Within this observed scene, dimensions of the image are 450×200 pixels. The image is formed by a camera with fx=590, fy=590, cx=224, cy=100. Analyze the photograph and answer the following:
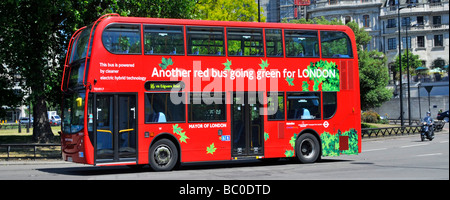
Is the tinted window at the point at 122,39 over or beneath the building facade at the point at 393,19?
beneath

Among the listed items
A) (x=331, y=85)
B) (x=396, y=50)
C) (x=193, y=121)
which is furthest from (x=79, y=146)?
(x=396, y=50)

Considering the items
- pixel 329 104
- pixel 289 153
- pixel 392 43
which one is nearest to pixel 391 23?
pixel 392 43

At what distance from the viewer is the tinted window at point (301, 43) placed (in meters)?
18.9

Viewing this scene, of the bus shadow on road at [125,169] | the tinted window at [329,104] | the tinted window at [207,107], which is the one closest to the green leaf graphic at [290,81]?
the tinted window at [329,104]

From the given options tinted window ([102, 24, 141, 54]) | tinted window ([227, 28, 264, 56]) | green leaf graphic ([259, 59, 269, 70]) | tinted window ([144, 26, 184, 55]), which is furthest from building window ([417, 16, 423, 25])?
tinted window ([102, 24, 141, 54])

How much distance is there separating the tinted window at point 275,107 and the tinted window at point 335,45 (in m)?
2.18

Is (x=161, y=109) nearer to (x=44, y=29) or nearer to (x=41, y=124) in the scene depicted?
(x=44, y=29)

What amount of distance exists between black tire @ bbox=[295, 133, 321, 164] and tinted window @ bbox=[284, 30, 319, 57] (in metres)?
2.68

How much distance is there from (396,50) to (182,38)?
278 feet

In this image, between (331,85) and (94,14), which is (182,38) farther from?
(94,14)

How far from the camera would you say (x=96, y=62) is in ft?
53.4

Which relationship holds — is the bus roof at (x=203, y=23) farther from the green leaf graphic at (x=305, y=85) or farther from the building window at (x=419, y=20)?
the building window at (x=419, y=20)

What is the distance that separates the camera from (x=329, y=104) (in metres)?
19.8

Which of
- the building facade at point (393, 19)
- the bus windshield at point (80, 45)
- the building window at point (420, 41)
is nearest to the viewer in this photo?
the bus windshield at point (80, 45)
